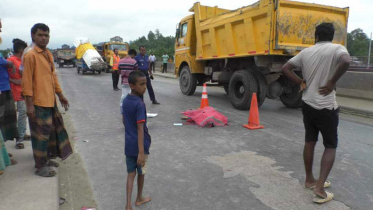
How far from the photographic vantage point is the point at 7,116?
4062mm

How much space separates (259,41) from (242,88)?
1.57 meters

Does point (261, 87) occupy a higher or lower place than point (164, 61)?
lower

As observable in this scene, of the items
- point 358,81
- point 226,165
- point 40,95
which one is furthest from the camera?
point 358,81

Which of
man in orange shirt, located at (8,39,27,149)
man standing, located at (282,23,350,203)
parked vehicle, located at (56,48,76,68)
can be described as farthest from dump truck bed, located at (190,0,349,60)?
parked vehicle, located at (56,48,76,68)

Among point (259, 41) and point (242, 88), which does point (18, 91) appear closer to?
point (259, 41)

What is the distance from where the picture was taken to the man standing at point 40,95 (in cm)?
321

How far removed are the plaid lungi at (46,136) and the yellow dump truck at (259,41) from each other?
5.08 metres

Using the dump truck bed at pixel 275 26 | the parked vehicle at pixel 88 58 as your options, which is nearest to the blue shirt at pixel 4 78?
the dump truck bed at pixel 275 26

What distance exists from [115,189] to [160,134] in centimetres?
233

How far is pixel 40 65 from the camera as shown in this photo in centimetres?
331

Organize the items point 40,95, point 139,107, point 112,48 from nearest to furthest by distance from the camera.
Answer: point 139,107, point 40,95, point 112,48

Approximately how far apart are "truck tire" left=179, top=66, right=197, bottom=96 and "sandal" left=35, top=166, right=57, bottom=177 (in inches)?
301

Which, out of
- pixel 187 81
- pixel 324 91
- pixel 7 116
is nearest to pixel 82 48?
pixel 187 81

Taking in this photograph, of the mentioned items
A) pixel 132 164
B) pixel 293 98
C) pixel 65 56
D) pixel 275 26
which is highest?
pixel 275 26
